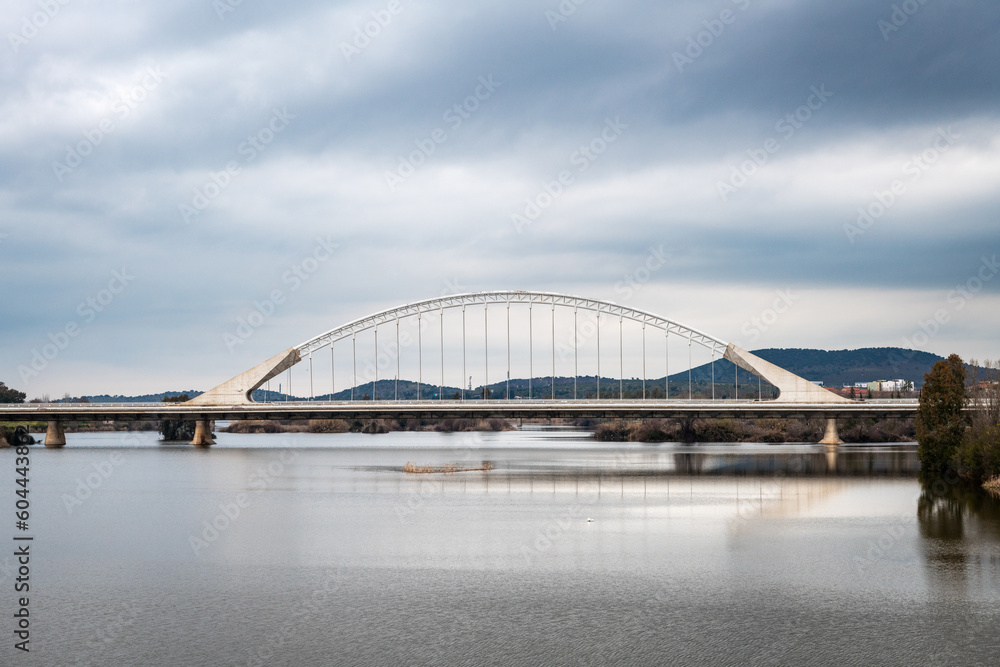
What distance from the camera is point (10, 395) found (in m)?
126

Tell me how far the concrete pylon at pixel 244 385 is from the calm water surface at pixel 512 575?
41159 mm

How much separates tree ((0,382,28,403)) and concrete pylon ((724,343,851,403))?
95.8 m

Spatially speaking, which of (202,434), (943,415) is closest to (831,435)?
(943,415)

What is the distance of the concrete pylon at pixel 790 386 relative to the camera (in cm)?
7488

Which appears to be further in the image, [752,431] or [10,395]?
[10,395]

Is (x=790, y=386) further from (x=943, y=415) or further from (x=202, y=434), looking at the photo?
(x=202, y=434)

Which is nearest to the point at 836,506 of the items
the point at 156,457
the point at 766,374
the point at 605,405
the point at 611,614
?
the point at 611,614

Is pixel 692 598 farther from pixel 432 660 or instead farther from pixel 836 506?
pixel 836 506

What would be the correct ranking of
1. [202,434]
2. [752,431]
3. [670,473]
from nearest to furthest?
1. [670,473]
2. [202,434]
3. [752,431]

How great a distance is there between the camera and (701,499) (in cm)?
3653

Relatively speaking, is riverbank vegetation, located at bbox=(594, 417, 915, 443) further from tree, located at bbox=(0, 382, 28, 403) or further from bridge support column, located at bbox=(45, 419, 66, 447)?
tree, located at bbox=(0, 382, 28, 403)

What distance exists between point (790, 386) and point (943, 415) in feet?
102

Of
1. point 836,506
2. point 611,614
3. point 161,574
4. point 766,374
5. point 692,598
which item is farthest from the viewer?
point 766,374

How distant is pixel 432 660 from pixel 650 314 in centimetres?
6794
